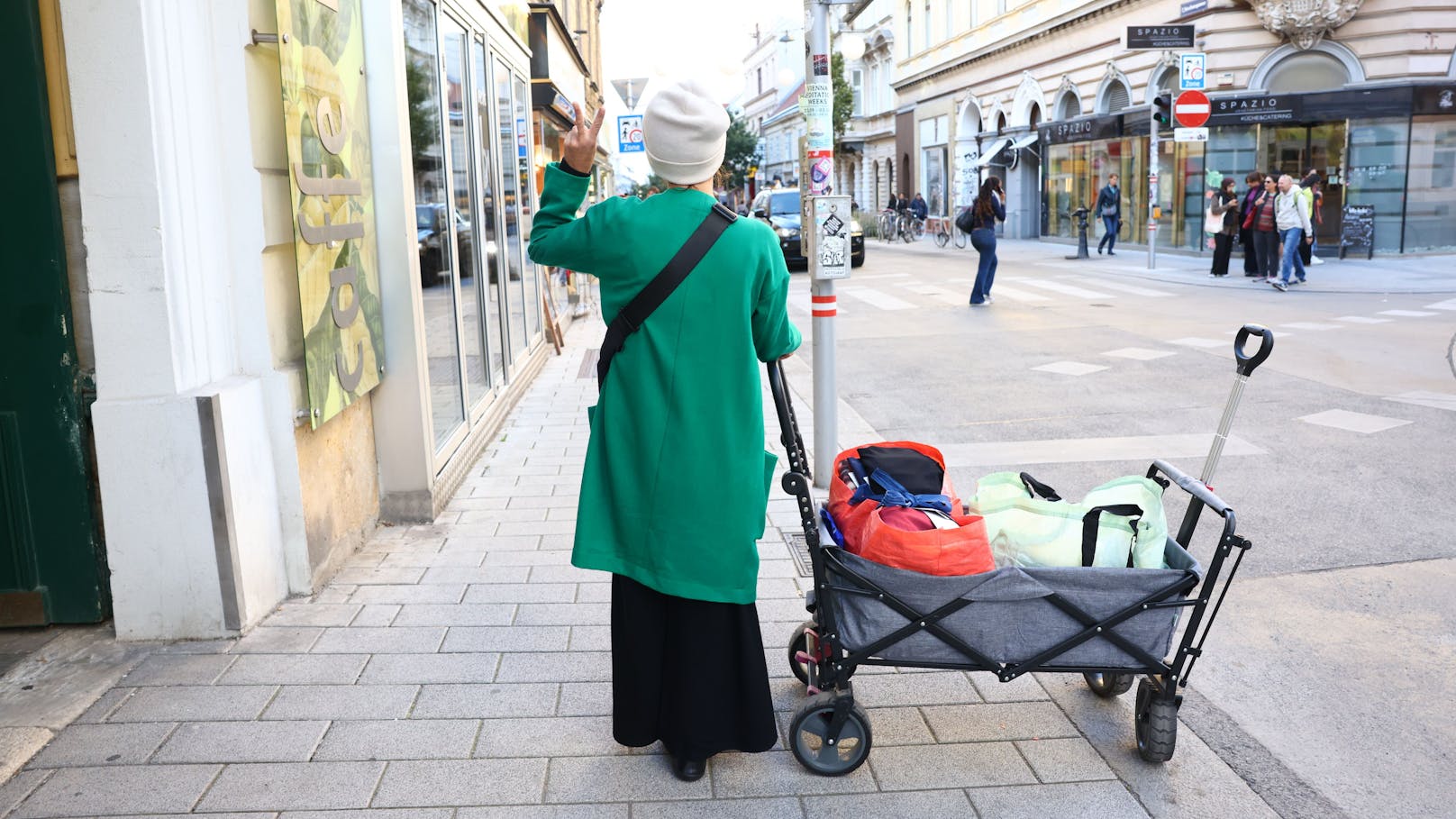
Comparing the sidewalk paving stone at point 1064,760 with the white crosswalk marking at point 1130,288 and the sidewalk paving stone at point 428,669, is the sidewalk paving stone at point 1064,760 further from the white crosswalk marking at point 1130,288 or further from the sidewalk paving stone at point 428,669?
the white crosswalk marking at point 1130,288

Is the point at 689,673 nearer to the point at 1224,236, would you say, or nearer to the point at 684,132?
the point at 684,132

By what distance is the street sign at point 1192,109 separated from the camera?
18.5m

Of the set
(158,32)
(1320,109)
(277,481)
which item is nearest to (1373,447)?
(277,481)

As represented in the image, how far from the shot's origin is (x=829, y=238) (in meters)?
5.83

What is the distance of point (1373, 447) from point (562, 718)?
19.0ft

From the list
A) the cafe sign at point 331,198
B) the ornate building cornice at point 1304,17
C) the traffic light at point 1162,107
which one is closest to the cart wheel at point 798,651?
the cafe sign at point 331,198

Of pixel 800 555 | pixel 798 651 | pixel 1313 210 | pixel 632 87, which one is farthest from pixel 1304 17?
pixel 798 651

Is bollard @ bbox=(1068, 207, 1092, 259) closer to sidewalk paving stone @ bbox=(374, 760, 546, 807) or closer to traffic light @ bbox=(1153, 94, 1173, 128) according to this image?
traffic light @ bbox=(1153, 94, 1173, 128)

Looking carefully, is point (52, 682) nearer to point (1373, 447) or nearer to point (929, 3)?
point (1373, 447)

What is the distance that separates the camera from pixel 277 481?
4.31 metres

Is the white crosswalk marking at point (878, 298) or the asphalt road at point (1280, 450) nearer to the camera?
the asphalt road at point (1280, 450)

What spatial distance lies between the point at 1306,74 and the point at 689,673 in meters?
23.8

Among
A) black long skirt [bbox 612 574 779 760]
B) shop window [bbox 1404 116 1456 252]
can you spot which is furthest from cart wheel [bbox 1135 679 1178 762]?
shop window [bbox 1404 116 1456 252]

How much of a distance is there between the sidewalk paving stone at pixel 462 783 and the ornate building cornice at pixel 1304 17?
2326 cm
